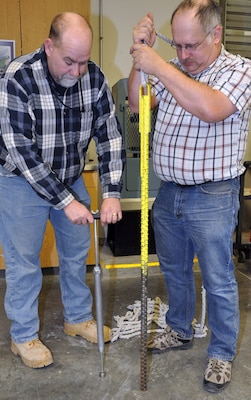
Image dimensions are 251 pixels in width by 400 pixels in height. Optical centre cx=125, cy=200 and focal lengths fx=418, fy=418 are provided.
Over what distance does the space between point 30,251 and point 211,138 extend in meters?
0.85

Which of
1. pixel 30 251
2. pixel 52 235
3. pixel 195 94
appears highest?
pixel 195 94

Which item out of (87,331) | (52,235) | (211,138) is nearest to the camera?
(211,138)

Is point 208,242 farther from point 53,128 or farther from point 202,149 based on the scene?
point 53,128

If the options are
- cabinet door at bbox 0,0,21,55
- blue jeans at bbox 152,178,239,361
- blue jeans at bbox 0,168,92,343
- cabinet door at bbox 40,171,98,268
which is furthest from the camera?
cabinet door at bbox 40,171,98,268

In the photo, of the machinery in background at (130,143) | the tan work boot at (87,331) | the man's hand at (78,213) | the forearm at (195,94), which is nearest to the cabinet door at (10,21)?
the machinery in background at (130,143)

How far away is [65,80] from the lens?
1.59m

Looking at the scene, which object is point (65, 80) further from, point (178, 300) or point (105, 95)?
point (178, 300)

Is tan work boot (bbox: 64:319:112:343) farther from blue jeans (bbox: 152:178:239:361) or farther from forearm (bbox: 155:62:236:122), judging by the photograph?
forearm (bbox: 155:62:236:122)

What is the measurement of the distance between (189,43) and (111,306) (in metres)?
1.50

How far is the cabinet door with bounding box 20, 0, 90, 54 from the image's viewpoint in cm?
257

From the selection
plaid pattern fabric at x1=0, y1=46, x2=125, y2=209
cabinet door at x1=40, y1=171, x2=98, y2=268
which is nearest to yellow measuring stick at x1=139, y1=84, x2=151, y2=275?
plaid pattern fabric at x1=0, y1=46, x2=125, y2=209

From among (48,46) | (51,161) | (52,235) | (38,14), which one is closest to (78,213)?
(51,161)

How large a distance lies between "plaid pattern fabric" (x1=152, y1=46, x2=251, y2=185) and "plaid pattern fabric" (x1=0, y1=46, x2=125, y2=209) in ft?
1.06

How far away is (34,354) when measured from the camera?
69.2 inches
